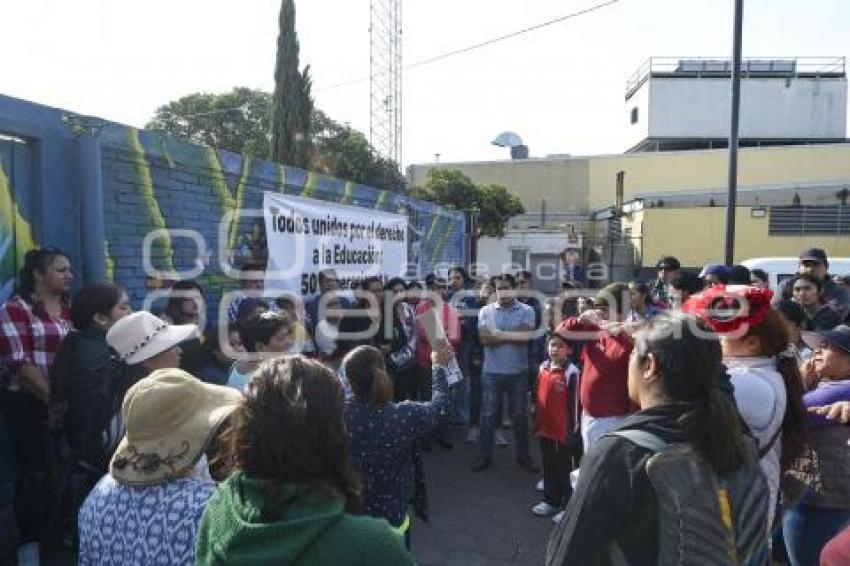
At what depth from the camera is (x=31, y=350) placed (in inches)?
153

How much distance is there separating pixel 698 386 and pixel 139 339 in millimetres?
2437

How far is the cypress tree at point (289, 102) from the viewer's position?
20859 millimetres

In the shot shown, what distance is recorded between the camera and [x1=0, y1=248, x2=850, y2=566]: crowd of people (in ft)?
4.91

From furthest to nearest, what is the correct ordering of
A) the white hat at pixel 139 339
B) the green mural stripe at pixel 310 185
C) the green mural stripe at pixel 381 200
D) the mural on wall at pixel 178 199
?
the green mural stripe at pixel 381 200, the green mural stripe at pixel 310 185, the mural on wall at pixel 178 199, the white hat at pixel 139 339

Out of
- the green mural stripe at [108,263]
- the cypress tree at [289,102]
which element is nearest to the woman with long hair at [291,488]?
the green mural stripe at [108,263]

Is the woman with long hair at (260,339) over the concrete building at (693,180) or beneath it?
beneath

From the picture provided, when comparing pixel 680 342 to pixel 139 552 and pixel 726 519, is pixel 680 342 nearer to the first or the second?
pixel 726 519

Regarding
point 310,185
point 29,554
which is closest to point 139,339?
point 29,554

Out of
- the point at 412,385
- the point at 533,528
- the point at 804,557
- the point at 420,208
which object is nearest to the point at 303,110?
the point at 420,208

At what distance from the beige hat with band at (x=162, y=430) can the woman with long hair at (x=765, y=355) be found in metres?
1.82

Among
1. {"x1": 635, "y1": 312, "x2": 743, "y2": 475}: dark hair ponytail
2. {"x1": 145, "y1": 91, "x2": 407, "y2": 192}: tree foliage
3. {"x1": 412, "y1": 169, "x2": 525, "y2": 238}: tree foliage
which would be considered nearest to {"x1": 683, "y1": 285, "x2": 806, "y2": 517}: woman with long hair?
{"x1": 635, "y1": 312, "x2": 743, "y2": 475}: dark hair ponytail

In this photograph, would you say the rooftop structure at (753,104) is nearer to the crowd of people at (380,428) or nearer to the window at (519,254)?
the window at (519,254)

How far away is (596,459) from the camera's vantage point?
1653 millimetres

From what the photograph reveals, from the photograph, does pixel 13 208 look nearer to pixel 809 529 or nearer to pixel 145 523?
pixel 145 523
